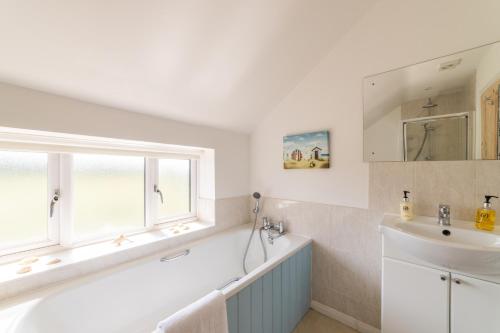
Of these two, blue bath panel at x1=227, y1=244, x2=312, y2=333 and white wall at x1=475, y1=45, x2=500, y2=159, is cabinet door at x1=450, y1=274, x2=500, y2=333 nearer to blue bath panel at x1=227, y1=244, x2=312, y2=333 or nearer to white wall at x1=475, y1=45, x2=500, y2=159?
white wall at x1=475, y1=45, x2=500, y2=159

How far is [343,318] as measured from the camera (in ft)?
5.54

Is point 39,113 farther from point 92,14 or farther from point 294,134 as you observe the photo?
point 294,134

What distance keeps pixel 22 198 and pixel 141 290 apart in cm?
100

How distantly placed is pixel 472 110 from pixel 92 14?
85.1 inches

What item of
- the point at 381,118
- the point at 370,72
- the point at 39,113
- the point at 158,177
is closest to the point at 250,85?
the point at 370,72

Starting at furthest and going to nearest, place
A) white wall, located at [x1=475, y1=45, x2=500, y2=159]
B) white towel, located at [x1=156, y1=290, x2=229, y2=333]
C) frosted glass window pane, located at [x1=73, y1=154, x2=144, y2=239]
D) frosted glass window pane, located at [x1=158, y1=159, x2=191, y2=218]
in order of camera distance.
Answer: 1. frosted glass window pane, located at [x1=158, y1=159, x2=191, y2=218]
2. frosted glass window pane, located at [x1=73, y1=154, x2=144, y2=239]
3. white wall, located at [x1=475, y1=45, x2=500, y2=159]
4. white towel, located at [x1=156, y1=290, x2=229, y2=333]

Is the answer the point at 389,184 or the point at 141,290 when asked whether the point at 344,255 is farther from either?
the point at 141,290

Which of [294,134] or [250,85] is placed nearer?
[250,85]

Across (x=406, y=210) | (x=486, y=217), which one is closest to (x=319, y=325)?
(x=406, y=210)

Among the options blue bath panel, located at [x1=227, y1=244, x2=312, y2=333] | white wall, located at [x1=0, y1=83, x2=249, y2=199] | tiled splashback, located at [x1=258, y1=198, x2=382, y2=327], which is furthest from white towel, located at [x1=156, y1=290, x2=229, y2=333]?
white wall, located at [x1=0, y1=83, x2=249, y2=199]

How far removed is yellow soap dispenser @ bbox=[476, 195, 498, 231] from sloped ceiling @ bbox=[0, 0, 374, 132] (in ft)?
5.00

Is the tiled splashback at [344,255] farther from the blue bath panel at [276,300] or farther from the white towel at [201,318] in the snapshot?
the white towel at [201,318]

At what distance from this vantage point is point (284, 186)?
209 centimetres

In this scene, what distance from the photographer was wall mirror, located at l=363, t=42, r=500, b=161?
1183 mm
